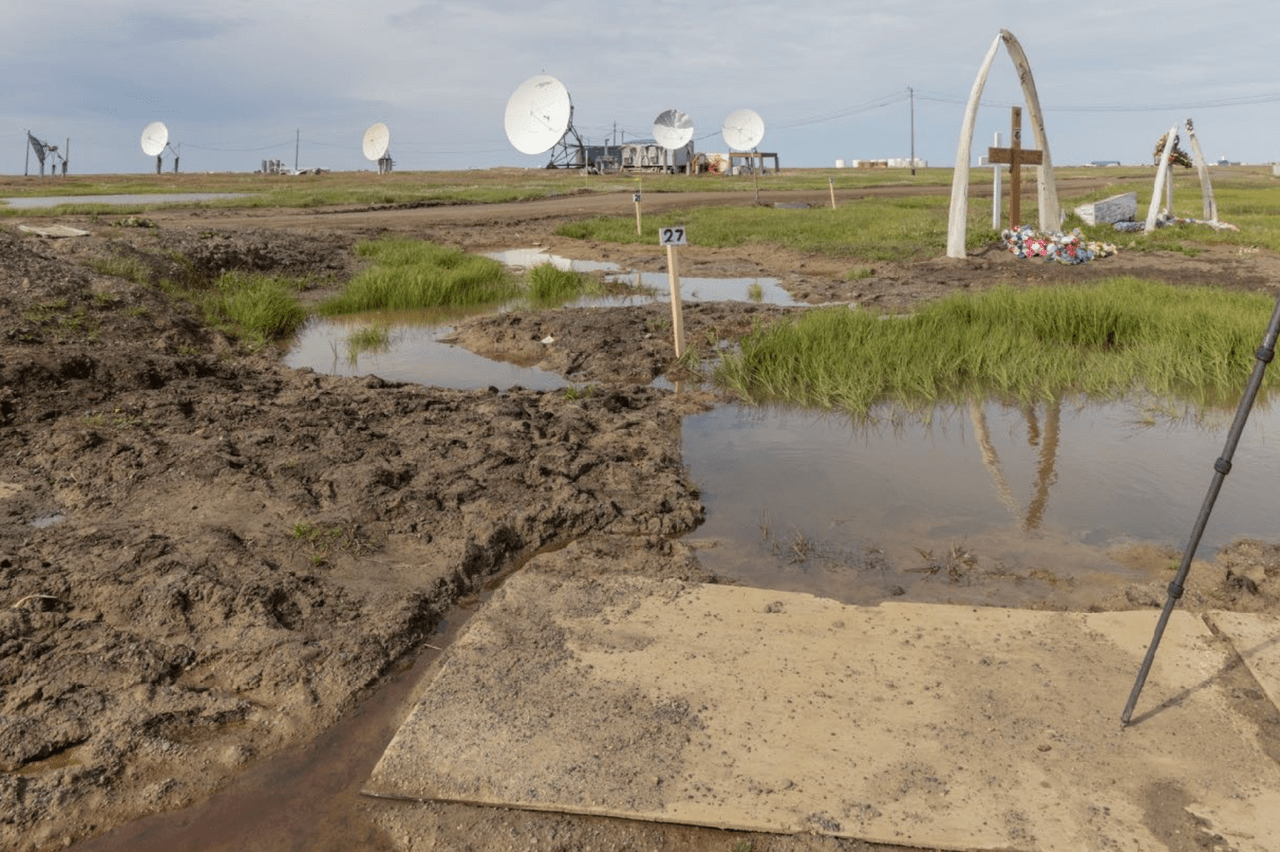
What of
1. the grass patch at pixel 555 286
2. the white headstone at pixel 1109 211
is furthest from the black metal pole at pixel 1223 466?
the white headstone at pixel 1109 211

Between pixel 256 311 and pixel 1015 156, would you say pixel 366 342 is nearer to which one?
pixel 256 311

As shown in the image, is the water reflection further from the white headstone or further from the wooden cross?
the white headstone

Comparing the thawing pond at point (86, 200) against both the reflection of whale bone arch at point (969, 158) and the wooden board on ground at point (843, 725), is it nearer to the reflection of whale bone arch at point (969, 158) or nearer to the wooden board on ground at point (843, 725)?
the reflection of whale bone arch at point (969, 158)

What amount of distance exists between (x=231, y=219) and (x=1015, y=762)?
23272 millimetres

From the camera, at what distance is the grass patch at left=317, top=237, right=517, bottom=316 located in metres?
12.7

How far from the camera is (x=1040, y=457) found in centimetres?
609

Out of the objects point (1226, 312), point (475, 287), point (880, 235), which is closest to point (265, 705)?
point (1226, 312)

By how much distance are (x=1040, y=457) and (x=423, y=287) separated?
30.1ft

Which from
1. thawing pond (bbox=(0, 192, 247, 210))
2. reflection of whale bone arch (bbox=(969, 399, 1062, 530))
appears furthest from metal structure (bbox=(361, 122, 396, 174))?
reflection of whale bone arch (bbox=(969, 399, 1062, 530))

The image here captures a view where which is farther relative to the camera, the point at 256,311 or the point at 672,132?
the point at 672,132

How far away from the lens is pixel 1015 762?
2.82m

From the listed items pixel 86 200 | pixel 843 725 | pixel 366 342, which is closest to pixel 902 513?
pixel 843 725

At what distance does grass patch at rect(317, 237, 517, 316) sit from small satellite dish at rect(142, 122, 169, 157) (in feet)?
199

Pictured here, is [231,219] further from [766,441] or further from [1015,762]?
[1015,762]
